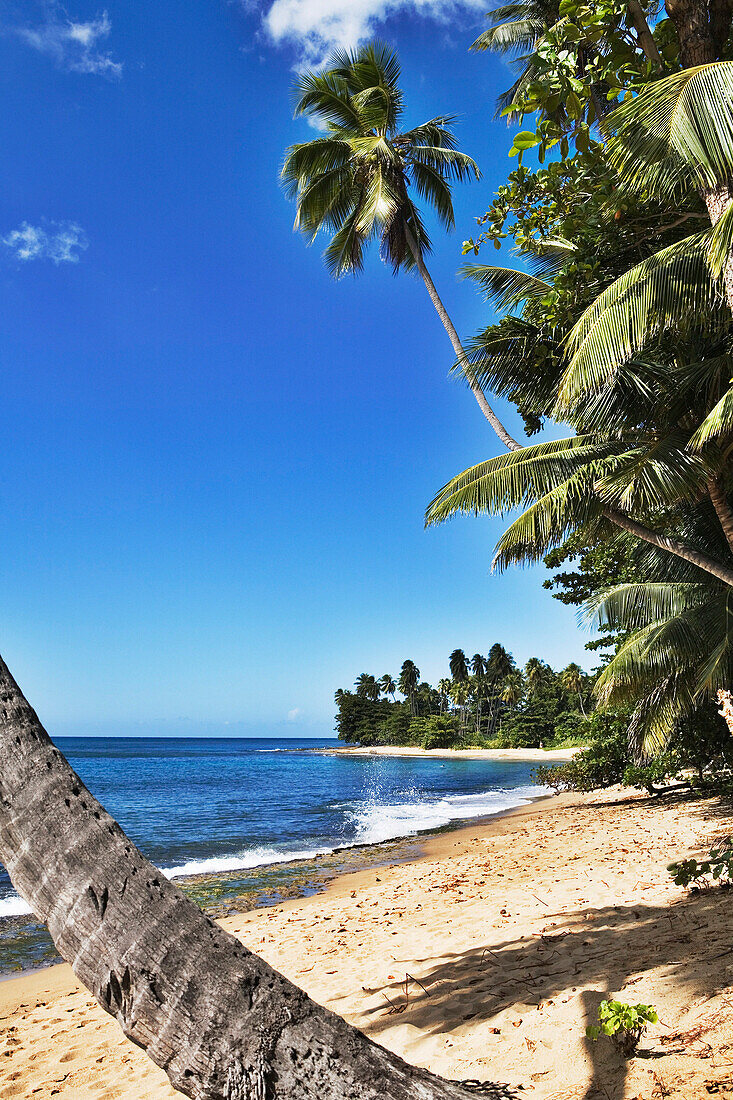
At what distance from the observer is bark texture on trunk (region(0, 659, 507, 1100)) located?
147cm

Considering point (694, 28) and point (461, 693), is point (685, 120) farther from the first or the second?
point (461, 693)

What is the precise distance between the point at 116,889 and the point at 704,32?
667 cm

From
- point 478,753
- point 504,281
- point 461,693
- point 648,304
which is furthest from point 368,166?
point 461,693

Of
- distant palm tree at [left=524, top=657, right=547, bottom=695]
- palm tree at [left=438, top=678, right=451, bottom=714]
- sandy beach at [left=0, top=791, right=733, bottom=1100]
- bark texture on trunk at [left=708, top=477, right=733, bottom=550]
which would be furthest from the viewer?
palm tree at [left=438, top=678, right=451, bottom=714]

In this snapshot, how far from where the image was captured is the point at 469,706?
97.6 metres

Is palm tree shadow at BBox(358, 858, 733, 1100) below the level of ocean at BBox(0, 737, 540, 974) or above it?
above

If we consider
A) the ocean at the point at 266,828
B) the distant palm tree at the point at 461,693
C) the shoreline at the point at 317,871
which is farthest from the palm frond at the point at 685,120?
the distant palm tree at the point at 461,693

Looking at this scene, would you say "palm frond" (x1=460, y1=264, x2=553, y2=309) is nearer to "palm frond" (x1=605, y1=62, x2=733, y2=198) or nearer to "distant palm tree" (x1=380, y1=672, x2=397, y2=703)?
"palm frond" (x1=605, y1=62, x2=733, y2=198)

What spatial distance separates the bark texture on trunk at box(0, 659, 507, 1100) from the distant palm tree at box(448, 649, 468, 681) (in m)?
96.4

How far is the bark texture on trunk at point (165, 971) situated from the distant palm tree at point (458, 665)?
9638 cm

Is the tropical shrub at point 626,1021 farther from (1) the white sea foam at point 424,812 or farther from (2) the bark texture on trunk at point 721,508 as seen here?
(1) the white sea foam at point 424,812

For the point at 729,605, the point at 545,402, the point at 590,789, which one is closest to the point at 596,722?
the point at 590,789

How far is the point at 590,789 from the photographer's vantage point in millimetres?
18344

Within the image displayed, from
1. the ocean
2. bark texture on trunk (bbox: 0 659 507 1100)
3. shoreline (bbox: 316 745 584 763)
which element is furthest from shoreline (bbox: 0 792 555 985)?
shoreline (bbox: 316 745 584 763)
